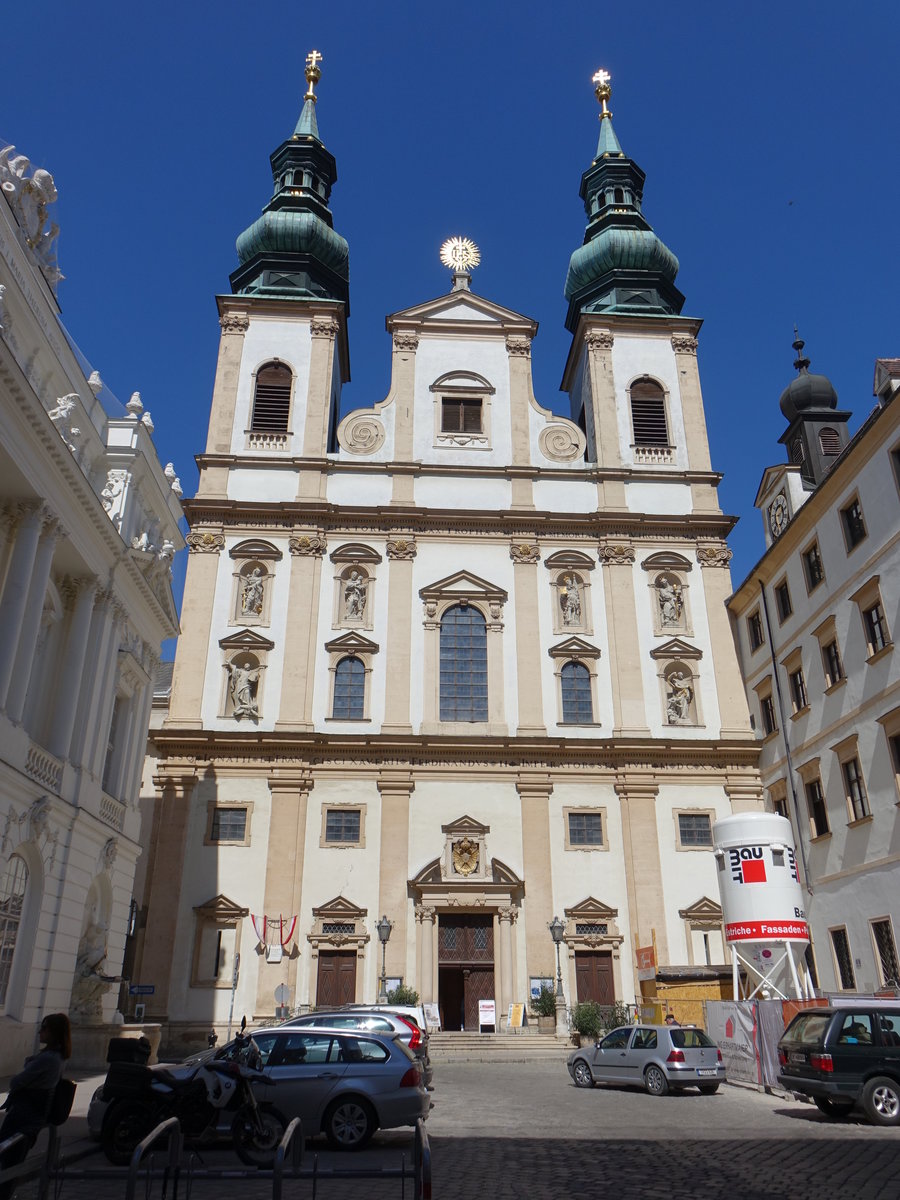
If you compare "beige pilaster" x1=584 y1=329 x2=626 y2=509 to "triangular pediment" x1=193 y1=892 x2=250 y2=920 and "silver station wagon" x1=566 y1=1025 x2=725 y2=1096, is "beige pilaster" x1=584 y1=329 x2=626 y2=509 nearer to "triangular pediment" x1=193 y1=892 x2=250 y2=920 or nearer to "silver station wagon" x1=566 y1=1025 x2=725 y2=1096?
"triangular pediment" x1=193 y1=892 x2=250 y2=920

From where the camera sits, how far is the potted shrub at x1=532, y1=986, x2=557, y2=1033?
2903 cm

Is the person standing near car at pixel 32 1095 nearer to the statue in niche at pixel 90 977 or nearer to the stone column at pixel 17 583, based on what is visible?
the stone column at pixel 17 583

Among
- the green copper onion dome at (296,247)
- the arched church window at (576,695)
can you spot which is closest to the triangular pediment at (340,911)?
the arched church window at (576,695)

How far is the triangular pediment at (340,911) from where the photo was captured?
3094cm

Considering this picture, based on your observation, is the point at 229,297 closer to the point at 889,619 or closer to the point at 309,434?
the point at 309,434

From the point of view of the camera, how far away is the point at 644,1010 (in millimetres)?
27406

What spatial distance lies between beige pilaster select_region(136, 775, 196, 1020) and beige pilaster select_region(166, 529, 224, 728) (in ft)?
8.10

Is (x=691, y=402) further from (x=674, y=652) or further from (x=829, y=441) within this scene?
(x=674, y=652)

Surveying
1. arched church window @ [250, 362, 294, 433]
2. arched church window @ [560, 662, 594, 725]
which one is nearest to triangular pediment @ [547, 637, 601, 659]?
arched church window @ [560, 662, 594, 725]

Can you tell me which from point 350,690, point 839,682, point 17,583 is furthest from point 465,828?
point 17,583

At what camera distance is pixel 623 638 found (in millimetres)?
35781

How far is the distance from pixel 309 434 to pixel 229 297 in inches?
298

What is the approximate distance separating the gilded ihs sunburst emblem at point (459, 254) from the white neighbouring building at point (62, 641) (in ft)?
70.6

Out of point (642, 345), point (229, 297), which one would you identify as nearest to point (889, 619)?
point (642, 345)
